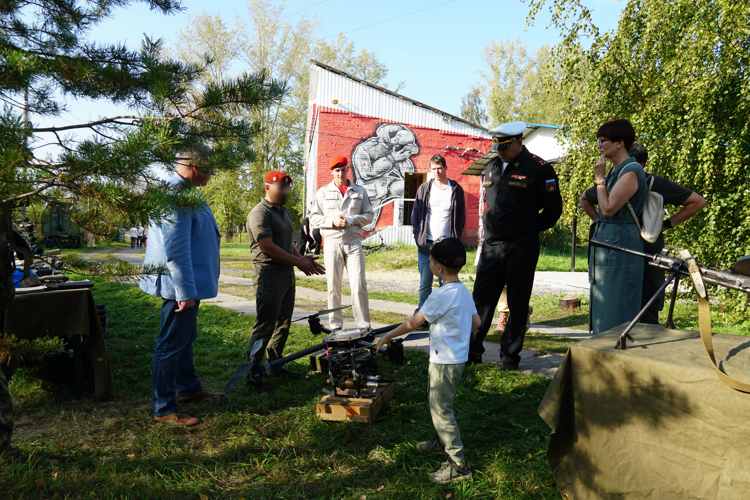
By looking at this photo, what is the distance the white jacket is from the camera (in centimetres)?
561

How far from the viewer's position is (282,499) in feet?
8.29

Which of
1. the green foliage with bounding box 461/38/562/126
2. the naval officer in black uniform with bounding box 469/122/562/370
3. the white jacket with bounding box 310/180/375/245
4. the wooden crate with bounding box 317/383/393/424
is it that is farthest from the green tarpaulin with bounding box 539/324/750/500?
the green foliage with bounding box 461/38/562/126

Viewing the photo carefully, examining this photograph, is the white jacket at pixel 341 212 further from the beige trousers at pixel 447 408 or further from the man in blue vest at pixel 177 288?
the beige trousers at pixel 447 408

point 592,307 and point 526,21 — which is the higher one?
point 526,21

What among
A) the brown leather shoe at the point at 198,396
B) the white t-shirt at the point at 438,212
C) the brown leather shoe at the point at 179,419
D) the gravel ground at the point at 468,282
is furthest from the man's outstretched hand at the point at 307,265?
the gravel ground at the point at 468,282

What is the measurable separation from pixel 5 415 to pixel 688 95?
7.77 m

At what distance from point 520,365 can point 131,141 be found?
3931mm

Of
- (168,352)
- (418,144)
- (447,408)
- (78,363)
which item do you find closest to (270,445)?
(168,352)

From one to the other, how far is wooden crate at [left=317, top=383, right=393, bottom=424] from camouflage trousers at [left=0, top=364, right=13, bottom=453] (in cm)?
180

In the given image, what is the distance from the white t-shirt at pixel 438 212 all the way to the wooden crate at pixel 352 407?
314cm

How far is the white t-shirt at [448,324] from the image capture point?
271cm

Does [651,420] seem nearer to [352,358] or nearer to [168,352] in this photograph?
[352,358]

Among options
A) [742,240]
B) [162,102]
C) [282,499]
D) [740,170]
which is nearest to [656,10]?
[740,170]

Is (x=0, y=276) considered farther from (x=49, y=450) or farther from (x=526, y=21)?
(x=526, y=21)
